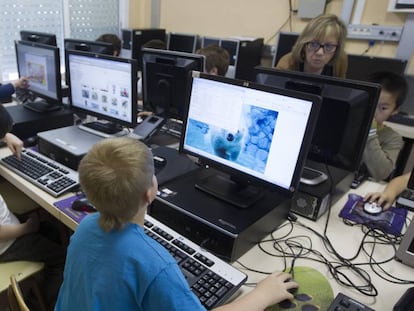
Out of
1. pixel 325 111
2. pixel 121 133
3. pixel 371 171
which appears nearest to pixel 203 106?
pixel 325 111

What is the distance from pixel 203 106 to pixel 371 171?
0.91m

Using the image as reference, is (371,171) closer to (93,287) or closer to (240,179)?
(240,179)

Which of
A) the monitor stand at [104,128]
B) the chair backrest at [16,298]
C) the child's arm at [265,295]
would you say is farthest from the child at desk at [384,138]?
the chair backrest at [16,298]

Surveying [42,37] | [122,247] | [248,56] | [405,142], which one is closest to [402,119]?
[405,142]

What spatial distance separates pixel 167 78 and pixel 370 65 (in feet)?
6.50

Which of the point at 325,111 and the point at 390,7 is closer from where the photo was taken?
the point at 325,111

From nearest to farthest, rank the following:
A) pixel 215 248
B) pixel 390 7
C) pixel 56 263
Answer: pixel 215 248
pixel 56 263
pixel 390 7

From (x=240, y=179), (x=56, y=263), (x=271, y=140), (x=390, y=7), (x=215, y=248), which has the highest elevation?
(x=390, y=7)

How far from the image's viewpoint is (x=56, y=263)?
4.82ft

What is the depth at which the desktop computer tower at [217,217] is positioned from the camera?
967 mm

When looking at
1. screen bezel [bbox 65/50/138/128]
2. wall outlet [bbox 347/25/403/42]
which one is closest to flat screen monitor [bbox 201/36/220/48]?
wall outlet [bbox 347/25/403/42]

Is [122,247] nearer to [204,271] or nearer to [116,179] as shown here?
[116,179]

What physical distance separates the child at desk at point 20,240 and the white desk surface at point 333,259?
0.54ft

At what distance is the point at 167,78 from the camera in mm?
1720
